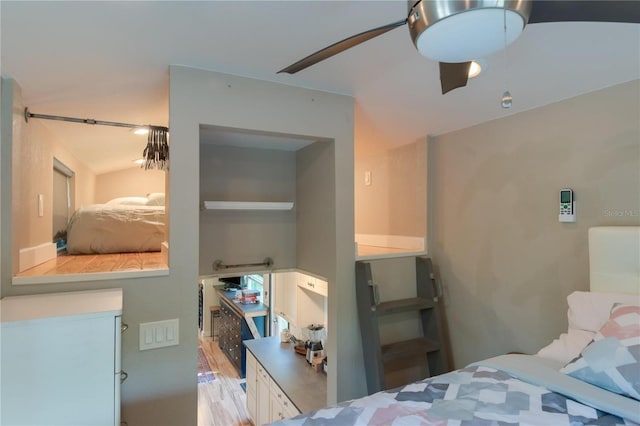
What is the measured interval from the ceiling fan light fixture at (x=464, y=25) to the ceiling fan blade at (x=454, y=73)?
0.30 meters

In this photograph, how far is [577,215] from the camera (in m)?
1.76

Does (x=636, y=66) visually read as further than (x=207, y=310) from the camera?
No

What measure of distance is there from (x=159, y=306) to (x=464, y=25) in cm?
168

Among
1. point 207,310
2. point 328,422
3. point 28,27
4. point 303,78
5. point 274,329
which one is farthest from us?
point 207,310

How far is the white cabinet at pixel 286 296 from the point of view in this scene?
4.71m

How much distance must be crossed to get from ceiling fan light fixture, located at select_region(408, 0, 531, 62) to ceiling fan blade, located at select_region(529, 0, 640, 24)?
10 cm

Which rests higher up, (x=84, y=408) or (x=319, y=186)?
(x=319, y=186)

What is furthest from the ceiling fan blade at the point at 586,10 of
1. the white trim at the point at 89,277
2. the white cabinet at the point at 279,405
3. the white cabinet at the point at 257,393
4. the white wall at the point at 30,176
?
the white cabinet at the point at 257,393

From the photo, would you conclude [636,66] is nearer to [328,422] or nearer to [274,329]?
[328,422]

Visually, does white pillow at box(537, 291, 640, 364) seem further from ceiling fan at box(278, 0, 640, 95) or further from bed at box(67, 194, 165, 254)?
bed at box(67, 194, 165, 254)

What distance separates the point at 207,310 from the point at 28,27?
757 cm

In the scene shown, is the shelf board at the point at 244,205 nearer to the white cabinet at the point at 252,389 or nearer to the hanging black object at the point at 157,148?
the hanging black object at the point at 157,148

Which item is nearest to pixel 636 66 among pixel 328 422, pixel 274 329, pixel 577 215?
pixel 577 215

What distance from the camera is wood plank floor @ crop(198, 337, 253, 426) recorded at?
Answer: 440cm
